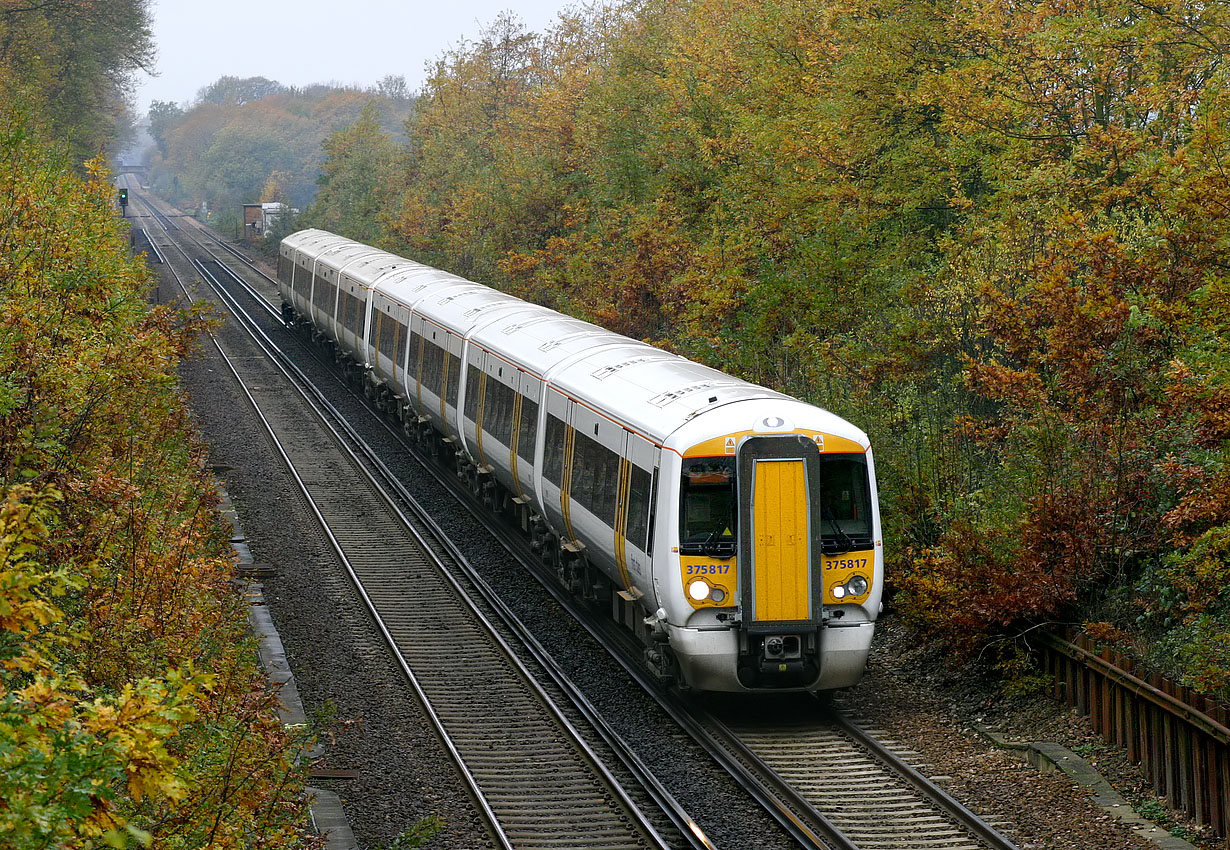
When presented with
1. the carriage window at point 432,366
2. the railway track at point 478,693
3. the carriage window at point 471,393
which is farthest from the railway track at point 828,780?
the carriage window at point 432,366

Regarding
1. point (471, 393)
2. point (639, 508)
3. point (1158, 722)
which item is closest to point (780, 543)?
point (639, 508)

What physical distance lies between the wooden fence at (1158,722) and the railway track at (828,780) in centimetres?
153

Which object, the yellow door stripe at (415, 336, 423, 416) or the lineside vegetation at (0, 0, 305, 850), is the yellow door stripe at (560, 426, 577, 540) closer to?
the lineside vegetation at (0, 0, 305, 850)

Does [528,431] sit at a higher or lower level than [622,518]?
higher

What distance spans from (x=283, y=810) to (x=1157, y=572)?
7811mm

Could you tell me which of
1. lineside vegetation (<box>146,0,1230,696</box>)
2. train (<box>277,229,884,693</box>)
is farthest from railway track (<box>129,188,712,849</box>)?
lineside vegetation (<box>146,0,1230,696</box>)

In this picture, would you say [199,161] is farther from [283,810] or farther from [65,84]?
[283,810]

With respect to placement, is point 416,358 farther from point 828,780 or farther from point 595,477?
point 828,780

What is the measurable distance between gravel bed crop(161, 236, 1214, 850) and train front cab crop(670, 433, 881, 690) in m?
0.97

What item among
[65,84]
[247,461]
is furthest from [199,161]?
[247,461]

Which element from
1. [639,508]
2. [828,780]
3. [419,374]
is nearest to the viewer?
[828,780]

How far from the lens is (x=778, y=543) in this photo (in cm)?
1170

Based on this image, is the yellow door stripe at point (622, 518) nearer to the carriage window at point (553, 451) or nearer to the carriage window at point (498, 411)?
the carriage window at point (553, 451)

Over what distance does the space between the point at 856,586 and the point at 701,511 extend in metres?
1.61
